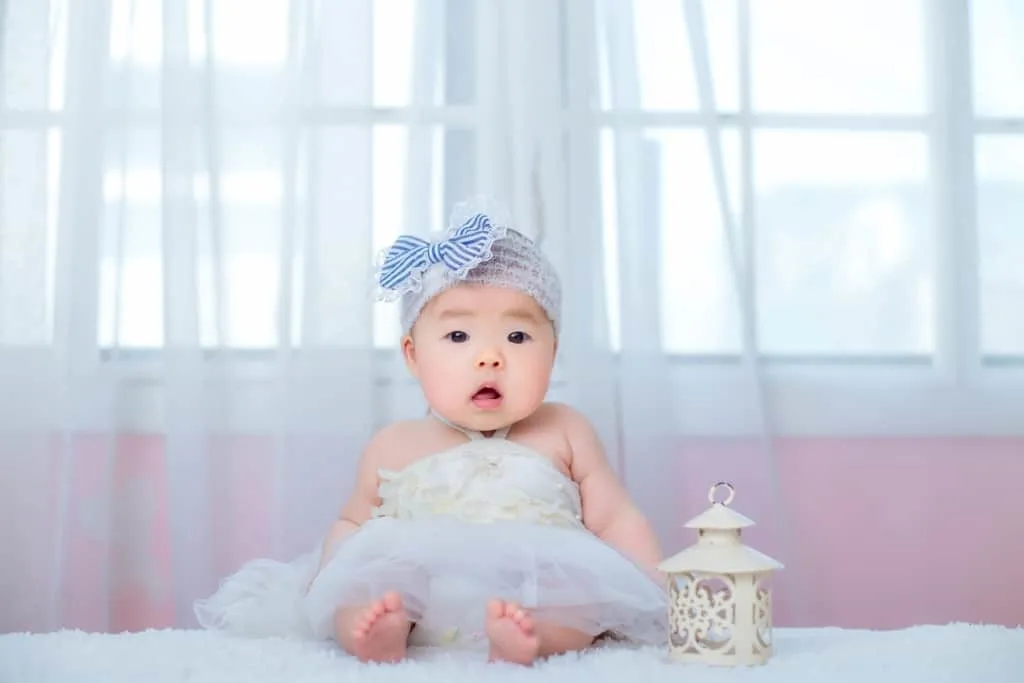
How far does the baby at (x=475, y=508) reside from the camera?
3.96 feet

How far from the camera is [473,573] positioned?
121cm

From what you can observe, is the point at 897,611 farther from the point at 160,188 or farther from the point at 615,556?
the point at 160,188

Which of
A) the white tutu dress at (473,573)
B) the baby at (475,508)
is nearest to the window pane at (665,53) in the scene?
the baby at (475,508)

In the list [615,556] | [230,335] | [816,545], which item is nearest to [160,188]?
[230,335]

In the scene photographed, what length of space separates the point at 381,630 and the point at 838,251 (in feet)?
3.85

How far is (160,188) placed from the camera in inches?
76.4

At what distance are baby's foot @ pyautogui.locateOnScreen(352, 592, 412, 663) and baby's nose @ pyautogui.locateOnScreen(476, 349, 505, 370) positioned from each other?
1.12 ft

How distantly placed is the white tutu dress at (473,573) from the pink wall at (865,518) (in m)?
0.58

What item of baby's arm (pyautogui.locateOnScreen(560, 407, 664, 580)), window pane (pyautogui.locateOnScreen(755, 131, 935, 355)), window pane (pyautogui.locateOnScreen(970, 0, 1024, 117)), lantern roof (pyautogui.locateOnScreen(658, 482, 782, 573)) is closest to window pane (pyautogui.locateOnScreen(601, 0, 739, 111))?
window pane (pyautogui.locateOnScreen(755, 131, 935, 355))

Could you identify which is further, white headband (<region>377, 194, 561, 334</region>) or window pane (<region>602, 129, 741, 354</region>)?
window pane (<region>602, 129, 741, 354</region>)

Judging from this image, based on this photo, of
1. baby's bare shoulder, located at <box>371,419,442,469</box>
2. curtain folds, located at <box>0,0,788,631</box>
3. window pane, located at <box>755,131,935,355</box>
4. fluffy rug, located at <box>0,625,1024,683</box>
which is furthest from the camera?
window pane, located at <box>755,131,935,355</box>

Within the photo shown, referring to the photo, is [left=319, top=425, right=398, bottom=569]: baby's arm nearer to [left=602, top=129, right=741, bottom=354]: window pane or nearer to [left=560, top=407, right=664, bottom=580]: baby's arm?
[left=560, top=407, right=664, bottom=580]: baby's arm

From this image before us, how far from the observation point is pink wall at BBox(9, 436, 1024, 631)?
1930 mm

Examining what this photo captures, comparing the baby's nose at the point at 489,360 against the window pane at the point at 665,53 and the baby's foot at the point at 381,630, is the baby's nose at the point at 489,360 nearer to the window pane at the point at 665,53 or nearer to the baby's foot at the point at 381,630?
the baby's foot at the point at 381,630
